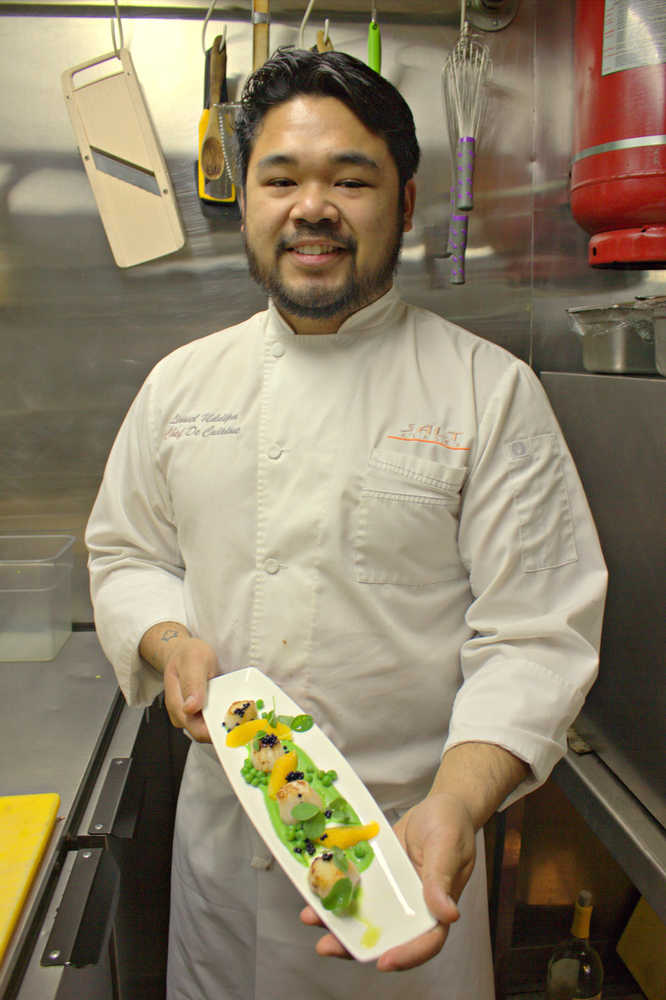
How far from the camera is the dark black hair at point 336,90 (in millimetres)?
921

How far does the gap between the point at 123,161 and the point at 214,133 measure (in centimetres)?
17

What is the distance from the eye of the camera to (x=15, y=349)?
4.75ft

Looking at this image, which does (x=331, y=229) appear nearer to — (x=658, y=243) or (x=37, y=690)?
(x=658, y=243)

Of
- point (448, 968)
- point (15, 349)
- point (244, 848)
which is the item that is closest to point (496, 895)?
point (448, 968)

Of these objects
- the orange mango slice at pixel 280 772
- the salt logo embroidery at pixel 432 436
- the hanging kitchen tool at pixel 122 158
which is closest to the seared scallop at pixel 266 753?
the orange mango slice at pixel 280 772

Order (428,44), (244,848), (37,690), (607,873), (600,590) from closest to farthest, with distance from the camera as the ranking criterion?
(600,590) < (244,848) < (37,690) < (428,44) < (607,873)

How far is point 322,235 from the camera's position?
3.04ft

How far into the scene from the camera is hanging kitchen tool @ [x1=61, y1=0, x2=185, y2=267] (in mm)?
1358

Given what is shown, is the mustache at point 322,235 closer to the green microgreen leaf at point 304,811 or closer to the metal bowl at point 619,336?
the metal bowl at point 619,336

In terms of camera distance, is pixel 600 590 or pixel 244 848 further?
pixel 244 848

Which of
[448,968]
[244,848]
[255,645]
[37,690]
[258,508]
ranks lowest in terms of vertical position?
[448,968]

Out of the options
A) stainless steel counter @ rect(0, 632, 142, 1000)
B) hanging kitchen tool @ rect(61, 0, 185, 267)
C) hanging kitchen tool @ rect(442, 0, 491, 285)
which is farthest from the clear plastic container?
hanging kitchen tool @ rect(442, 0, 491, 285)

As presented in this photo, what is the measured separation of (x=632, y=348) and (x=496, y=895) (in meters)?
1.04

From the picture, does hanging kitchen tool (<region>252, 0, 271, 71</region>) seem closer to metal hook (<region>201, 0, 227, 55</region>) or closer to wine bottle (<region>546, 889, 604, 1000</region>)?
metal hook (<region>201, 0, 227, 55</region>)
